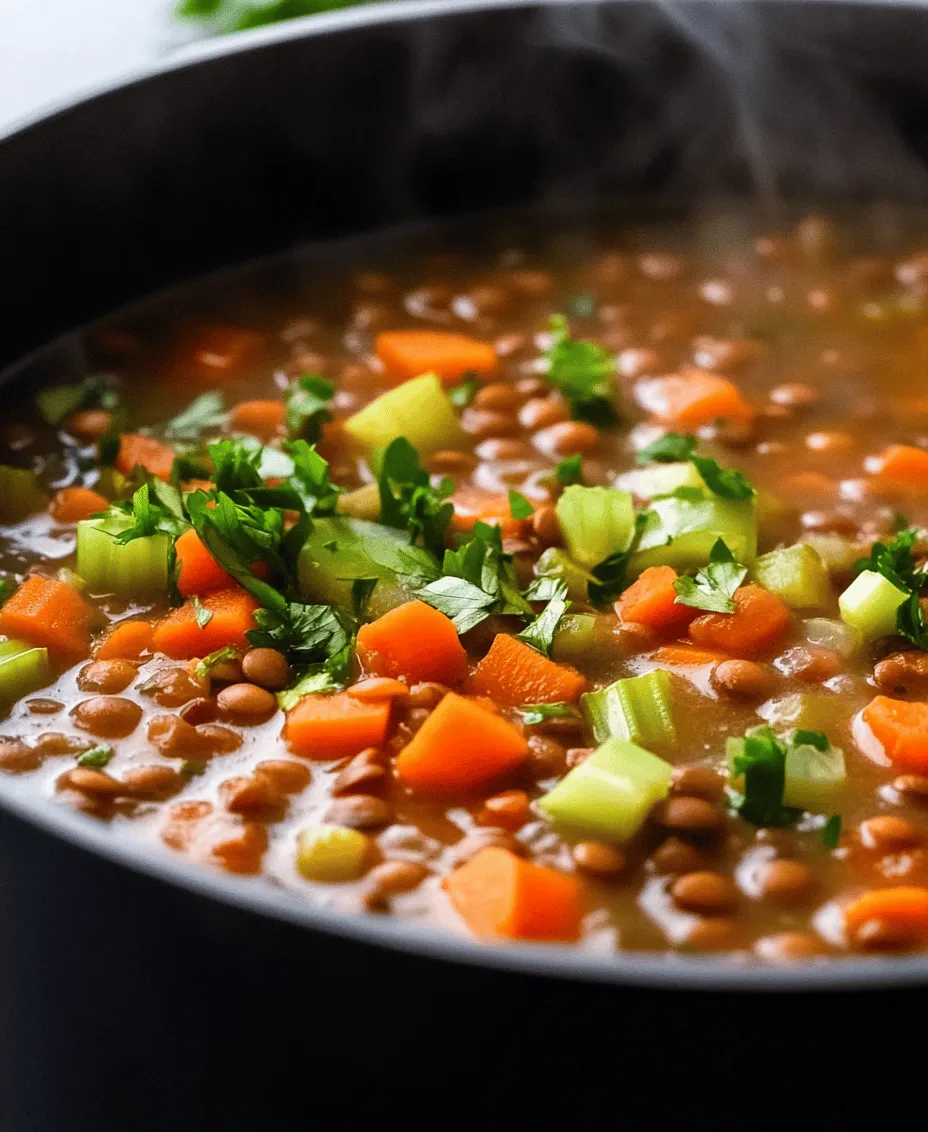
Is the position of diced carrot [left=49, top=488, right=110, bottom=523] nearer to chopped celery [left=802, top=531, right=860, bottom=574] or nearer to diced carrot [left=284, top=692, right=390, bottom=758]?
diced carrot [left=284, top=692, right=390, bottom=758]

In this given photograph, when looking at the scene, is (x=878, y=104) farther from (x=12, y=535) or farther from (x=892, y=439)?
(x=12, y=535)

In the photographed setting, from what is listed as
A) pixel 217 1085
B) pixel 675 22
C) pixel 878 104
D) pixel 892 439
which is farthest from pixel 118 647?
pixel 878 104

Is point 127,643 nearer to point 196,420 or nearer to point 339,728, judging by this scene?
point 339,728

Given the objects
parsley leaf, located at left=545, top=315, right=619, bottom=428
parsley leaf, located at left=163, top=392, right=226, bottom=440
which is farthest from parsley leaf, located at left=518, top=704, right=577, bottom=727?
parsley leaf, located at left=163, top=392, right=226, bottom=440

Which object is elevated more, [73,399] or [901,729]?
[73,399]

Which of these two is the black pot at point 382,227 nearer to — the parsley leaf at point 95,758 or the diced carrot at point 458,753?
the parsley leaf at point 95,758

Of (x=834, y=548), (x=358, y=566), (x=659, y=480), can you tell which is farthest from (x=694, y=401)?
(x=358, y=566)
